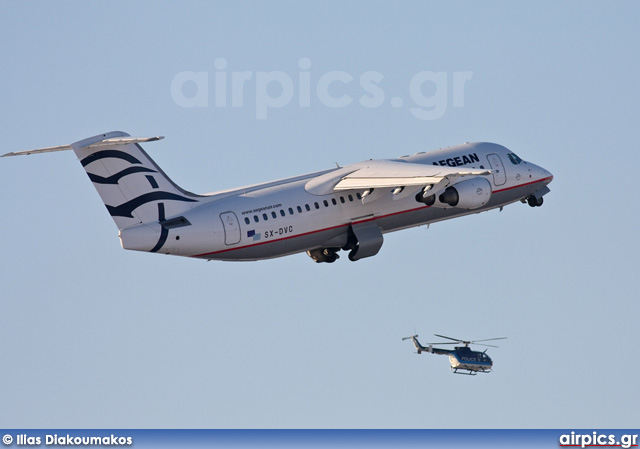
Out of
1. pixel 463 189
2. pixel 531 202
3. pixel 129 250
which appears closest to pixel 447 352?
pixel 531 202

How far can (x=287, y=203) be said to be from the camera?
4384 cm

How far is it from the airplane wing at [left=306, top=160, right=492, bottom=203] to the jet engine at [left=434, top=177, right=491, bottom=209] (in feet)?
0.85

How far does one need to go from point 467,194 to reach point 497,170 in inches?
179

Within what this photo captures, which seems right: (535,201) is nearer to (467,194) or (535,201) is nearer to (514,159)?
(514,159)

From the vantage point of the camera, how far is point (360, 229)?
45.3 m

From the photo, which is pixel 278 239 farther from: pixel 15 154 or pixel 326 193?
pixel 15 154

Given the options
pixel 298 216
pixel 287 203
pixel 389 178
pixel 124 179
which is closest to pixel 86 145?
pixel 124 179

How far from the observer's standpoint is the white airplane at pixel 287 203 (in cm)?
4166

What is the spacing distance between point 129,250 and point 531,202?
14.5 metres

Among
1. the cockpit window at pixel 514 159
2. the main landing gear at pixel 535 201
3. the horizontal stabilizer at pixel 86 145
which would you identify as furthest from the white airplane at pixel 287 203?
the main landing gear at pixel 535 201

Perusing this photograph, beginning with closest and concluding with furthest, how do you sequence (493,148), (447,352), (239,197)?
(239,197)
(493,148)
(447,352)

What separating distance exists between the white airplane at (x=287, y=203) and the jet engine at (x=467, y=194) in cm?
3

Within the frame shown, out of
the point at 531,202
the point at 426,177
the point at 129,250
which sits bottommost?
the point at 129,250

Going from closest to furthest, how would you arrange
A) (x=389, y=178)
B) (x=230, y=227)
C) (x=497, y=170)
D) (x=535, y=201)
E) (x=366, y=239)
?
(x=230, y=227)
(x=389, y=178)
(x=366, y=239)
(x=497, y=170)
(x=535, y=201)
